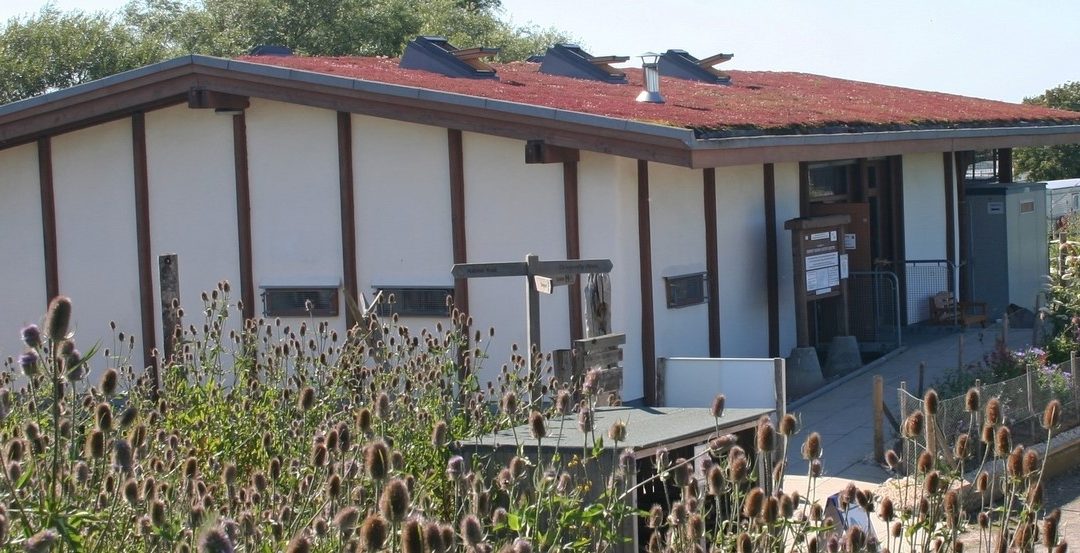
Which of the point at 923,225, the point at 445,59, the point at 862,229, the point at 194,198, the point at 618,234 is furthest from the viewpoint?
the point at 923,225

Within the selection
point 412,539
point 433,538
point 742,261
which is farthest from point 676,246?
point 412,539

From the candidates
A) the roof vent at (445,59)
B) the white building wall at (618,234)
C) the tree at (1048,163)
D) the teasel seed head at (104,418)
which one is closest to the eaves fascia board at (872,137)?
the white building wall at (618,234)

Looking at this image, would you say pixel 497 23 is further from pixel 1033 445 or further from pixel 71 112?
pixel 1033 445

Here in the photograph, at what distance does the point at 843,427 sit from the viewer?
1218 cm

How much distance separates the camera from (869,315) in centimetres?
1573

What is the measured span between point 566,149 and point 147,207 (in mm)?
4660

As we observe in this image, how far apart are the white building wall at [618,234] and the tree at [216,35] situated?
34.8 m

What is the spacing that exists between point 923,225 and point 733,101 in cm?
382

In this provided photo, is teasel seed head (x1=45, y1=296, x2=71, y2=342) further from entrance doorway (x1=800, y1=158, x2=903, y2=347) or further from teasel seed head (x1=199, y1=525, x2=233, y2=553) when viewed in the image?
entrance doorway (x1=800, y1=158, x2=903, y2=347)

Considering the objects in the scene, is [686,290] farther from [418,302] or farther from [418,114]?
[418,114]

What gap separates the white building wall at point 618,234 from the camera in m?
12.5

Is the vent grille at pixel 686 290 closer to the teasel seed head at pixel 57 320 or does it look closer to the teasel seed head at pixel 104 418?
the teasel seed head at pixel 104 418

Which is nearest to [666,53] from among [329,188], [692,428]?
[329,188]

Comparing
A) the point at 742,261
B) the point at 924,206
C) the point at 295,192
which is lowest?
the point at 742,261
